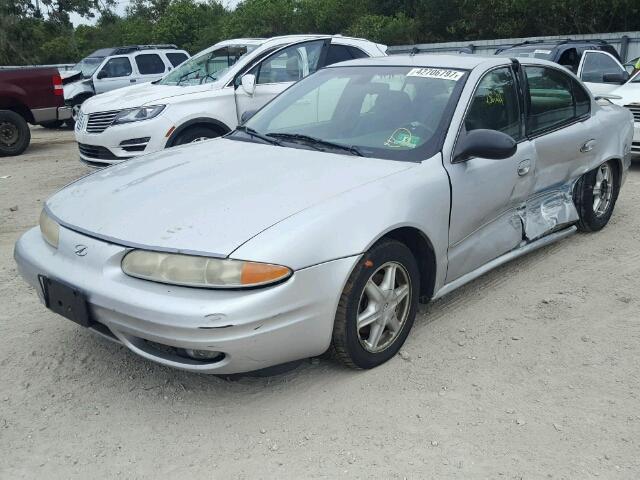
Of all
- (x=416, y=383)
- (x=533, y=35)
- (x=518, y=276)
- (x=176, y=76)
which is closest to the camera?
(x=416, y=383)

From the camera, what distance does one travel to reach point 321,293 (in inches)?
113

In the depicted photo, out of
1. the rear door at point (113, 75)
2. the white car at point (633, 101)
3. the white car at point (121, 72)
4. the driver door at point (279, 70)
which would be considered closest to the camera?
the driver door at point (279, 70)

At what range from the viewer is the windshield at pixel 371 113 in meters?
3.70

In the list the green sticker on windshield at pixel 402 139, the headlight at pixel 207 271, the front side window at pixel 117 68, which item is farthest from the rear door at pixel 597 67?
the front side window at pixel 117 68

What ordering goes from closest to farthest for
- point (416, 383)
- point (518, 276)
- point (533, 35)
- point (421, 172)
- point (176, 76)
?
point (416, 383) < point (421, 172) < point (518, 276) < point (176, 76) < point (533, 35)

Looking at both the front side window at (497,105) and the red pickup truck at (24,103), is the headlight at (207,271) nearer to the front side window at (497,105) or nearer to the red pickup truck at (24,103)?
the front side window at (497,105)

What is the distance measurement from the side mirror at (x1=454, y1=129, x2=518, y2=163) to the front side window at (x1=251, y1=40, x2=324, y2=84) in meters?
4.59

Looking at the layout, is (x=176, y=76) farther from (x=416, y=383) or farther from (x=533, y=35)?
(x=533, y=35)

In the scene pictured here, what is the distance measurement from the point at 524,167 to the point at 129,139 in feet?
14.7

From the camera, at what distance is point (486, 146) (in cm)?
354

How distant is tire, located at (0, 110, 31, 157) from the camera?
1065 centimetres

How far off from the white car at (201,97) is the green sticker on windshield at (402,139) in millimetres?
3227

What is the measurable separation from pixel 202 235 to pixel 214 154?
1.19m

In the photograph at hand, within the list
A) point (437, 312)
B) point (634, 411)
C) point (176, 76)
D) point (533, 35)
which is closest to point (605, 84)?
point (176, 76)
